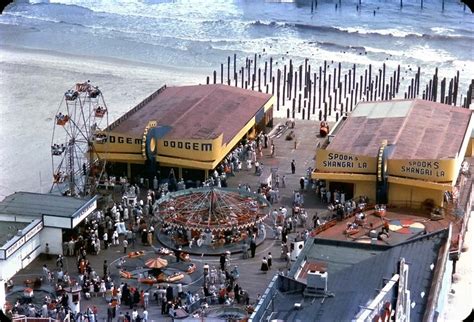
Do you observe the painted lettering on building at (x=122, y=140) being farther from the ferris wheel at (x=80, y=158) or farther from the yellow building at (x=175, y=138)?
the ferris wheel at (x=80, y=158)

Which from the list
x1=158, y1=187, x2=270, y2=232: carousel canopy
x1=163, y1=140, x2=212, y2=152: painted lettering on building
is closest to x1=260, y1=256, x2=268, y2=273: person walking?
x1=158, y1=187, x2=270, y2=232: carousel canopy

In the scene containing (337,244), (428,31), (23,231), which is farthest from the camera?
(428,31)

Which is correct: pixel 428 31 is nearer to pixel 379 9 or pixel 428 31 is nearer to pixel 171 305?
pixel 379 9

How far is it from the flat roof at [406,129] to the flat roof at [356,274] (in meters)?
14.5

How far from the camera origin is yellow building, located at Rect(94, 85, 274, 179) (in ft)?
194

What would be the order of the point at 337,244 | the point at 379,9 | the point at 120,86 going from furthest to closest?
the point at 379,9
the point at 120,86
the point at 337,244

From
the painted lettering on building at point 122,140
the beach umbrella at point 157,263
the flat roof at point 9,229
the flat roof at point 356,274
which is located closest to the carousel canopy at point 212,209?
the beach umbrella at point 157,263

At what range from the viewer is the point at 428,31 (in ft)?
390

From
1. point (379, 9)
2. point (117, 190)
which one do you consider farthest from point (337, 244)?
point (379, 9)

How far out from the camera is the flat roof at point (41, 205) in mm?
49562

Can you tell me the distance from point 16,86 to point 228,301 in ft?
165

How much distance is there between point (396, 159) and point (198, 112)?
1431 centimetres

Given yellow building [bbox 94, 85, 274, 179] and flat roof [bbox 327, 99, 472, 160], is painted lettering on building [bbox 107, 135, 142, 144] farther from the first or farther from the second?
flat roof [bbox 327, 99, 472, 160]

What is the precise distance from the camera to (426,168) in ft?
181
